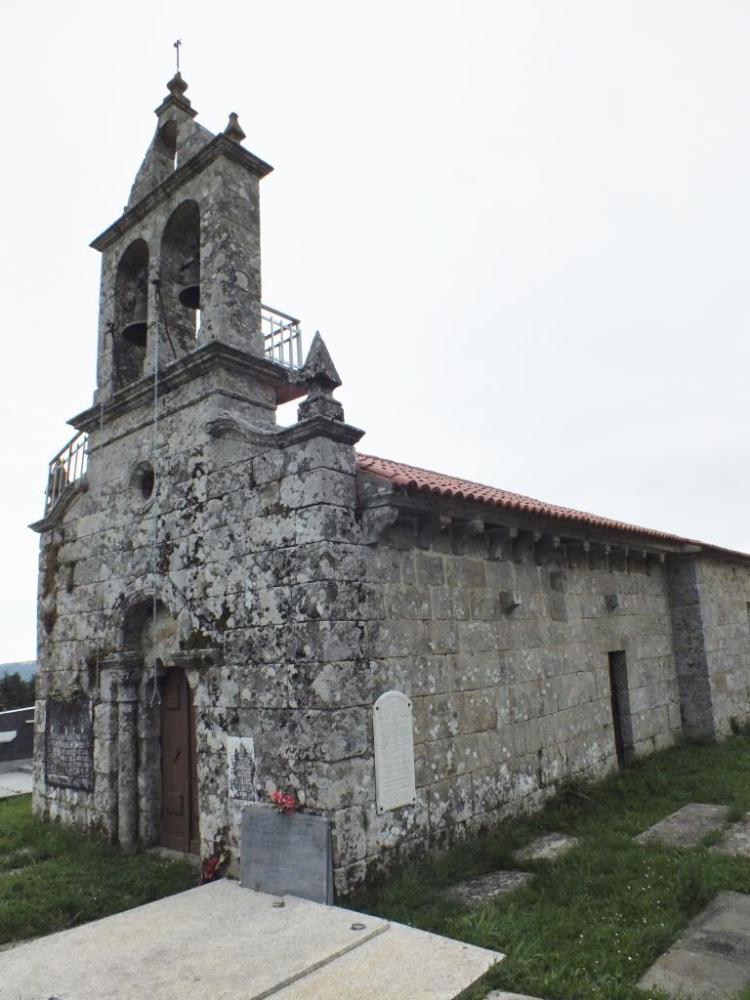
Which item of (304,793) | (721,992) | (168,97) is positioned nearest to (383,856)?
(304,793)

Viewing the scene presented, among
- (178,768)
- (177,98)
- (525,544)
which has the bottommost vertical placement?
(178,768)

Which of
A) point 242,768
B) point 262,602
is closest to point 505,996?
point 242,768

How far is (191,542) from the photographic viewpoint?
6.56 metres

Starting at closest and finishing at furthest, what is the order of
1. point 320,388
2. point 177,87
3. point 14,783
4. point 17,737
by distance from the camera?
point 320,388 < point 177,87 < point 14,783 < point 17,737

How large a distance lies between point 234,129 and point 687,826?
8.50 m

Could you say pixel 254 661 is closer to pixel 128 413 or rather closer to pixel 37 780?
pixel 128 413

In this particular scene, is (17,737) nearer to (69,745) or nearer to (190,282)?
(69,745)

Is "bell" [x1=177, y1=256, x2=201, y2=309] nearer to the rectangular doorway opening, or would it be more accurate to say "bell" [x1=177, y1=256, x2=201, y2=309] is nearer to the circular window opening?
the circular window opening

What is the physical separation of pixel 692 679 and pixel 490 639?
19.2ft

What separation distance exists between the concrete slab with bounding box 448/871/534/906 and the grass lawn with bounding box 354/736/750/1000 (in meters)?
0.11

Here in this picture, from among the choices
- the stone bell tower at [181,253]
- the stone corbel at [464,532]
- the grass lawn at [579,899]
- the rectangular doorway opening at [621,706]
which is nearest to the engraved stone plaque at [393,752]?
the grass lawn at [579,899]

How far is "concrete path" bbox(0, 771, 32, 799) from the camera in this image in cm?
1042

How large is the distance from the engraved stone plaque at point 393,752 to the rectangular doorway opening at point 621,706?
182 inches

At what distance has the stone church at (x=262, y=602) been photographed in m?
5.48
